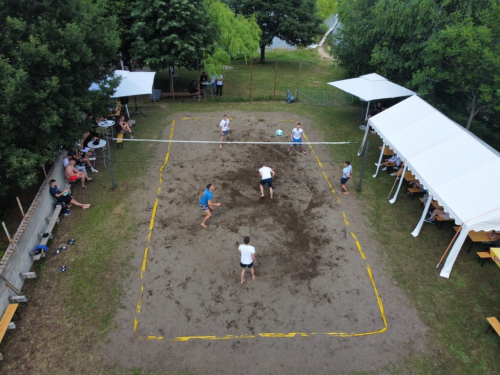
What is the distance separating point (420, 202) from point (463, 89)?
6710mm

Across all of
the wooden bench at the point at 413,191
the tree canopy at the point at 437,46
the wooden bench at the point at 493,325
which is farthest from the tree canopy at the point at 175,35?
the wooden bench at the point at 493,325

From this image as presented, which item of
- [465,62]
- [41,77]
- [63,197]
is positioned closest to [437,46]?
[465,62]

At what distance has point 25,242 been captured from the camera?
9539 millimetres

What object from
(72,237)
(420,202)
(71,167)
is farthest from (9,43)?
(420,202)

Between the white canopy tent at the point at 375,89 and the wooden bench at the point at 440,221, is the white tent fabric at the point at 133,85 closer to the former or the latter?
the white canopy tent at the point at 375,89

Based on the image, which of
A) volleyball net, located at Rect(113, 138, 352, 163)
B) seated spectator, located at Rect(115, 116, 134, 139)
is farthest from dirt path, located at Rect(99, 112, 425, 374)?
seated spectator, located at Rect(115, 116, 134, 139)

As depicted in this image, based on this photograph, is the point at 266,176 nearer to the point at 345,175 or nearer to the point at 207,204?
the point at 207,204

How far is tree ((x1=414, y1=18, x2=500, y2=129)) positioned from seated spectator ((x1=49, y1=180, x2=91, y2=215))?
15.6 meters

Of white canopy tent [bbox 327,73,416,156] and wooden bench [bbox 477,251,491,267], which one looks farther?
white canopy tent [bbox 327,73,416,156]

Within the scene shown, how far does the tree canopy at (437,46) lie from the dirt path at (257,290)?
7.72 m

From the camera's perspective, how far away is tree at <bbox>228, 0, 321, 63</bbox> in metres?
33.0

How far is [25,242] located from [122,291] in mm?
3086

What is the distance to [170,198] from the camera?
12773mm

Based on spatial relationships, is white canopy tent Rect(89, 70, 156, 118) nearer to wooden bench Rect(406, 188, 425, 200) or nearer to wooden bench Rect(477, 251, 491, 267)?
wooden bench Rect(406, 188, 425, 200)
